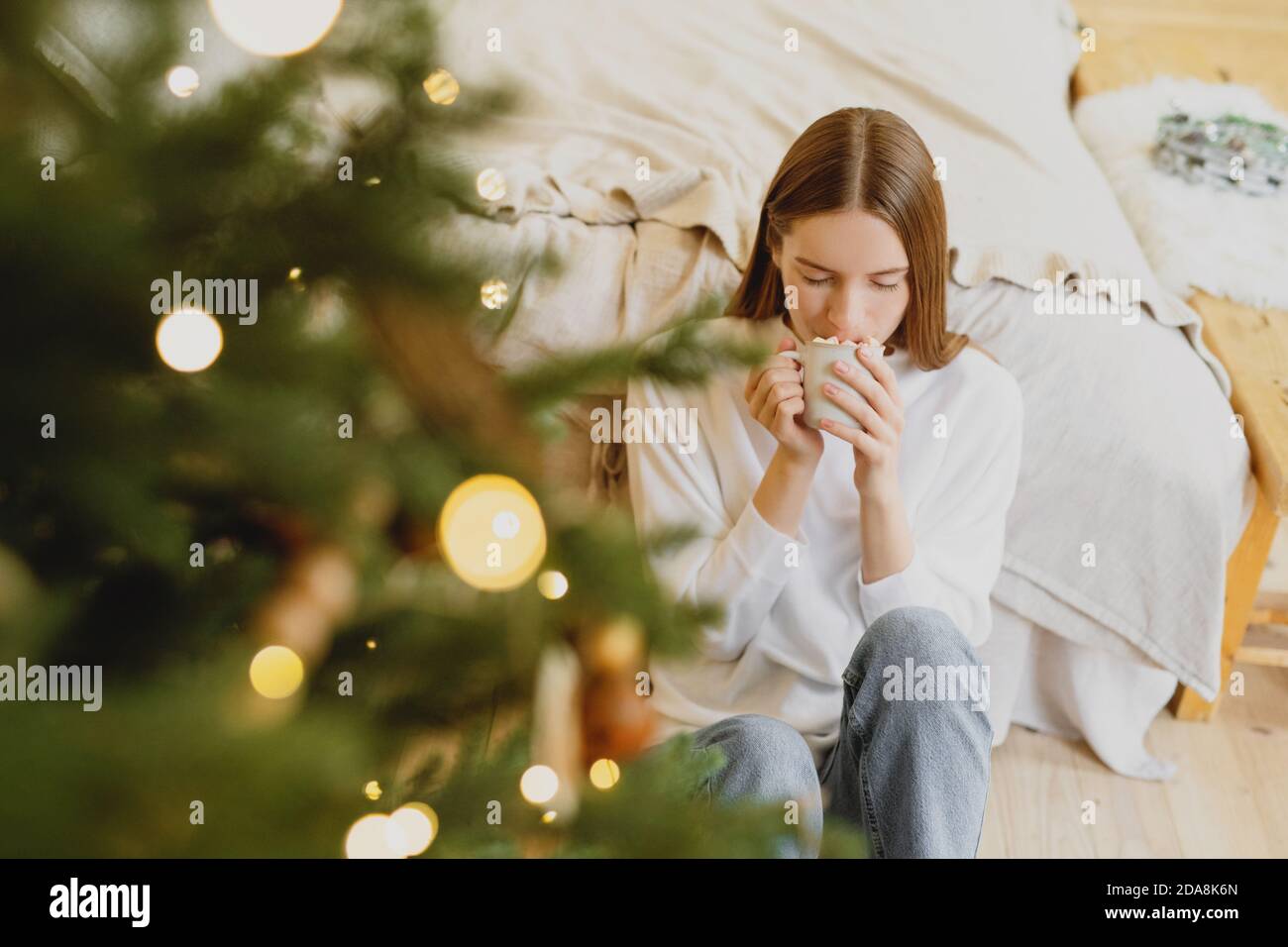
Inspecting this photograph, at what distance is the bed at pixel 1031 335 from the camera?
1.41 m

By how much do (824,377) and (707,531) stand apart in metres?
0.24

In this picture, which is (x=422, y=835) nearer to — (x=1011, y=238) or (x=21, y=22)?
(x=21, y=22)

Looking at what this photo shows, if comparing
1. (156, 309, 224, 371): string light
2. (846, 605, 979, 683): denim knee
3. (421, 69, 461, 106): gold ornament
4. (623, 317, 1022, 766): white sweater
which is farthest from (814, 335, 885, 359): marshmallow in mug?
(156, 309, 224, 371): string light

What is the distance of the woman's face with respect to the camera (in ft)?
3.59

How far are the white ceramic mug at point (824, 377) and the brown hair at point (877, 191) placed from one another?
127 mm

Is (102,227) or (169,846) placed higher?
(102,227)

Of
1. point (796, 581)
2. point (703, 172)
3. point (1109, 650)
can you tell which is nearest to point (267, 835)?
point (796, 581)

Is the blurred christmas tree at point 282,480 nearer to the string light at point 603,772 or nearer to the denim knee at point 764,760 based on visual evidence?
the string light at point 603,772

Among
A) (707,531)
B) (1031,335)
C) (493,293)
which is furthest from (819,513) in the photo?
(493,293)

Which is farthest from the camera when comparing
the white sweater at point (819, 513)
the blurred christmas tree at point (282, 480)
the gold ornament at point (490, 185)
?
the white sweater at point (819, 513)

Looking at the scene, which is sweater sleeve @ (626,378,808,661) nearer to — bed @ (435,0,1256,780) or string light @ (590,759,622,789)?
bed @ (435,0,1256,780)

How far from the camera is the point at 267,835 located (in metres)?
0.32

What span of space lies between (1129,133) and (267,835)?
217cm

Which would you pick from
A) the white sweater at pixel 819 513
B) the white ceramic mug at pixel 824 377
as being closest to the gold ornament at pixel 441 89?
the white ceramic mug at pixel 824 377
